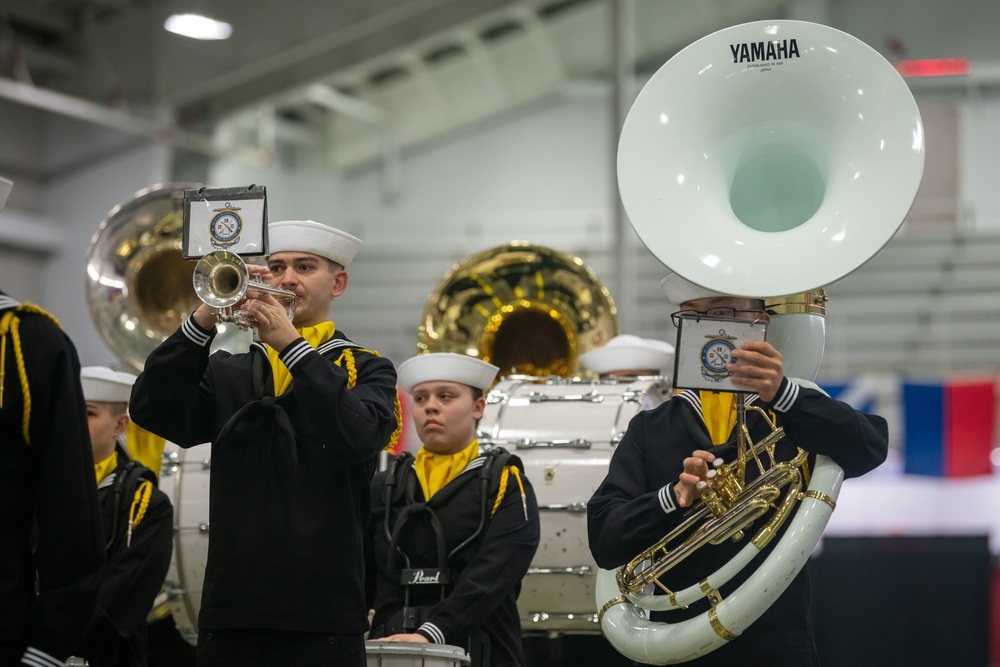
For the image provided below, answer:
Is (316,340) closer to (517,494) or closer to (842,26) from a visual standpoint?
(517,494)

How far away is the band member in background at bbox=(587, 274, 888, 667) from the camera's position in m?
3.07

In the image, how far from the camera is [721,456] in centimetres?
331

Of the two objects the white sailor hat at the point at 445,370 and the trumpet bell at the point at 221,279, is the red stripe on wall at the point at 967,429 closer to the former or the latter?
the white sailor hat at the point at 445,370

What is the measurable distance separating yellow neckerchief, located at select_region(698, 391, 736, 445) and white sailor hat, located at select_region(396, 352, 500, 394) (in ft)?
4.07

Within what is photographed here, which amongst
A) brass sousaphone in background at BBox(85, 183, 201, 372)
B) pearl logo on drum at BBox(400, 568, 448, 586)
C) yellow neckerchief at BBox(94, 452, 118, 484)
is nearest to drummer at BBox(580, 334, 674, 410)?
pearl logo on drum at BBox(400, 568, 448, 586)

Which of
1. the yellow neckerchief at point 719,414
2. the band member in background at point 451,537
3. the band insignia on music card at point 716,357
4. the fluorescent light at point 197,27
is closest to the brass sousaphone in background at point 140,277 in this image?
the band member in background at point 451,537

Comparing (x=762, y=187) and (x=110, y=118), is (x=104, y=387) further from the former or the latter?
(x=110, y=118)

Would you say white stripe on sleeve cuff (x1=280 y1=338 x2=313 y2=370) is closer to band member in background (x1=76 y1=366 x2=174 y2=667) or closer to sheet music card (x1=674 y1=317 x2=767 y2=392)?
Answer: sheet music card (x1=674 y1=317 x2=767 y2=392)

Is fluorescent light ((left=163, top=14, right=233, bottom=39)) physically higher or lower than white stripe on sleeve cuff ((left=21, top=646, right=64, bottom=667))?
higher

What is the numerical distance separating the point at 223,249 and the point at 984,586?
5.81 metres

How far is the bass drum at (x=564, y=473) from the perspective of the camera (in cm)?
A: 471

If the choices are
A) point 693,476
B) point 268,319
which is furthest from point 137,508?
point 693,476

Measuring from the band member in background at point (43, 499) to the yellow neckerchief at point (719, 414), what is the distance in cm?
157

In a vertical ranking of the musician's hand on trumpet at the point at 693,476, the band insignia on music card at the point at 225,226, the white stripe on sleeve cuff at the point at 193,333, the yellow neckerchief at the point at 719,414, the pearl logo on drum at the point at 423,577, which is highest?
the band insignia on music card at the point at 225,226
